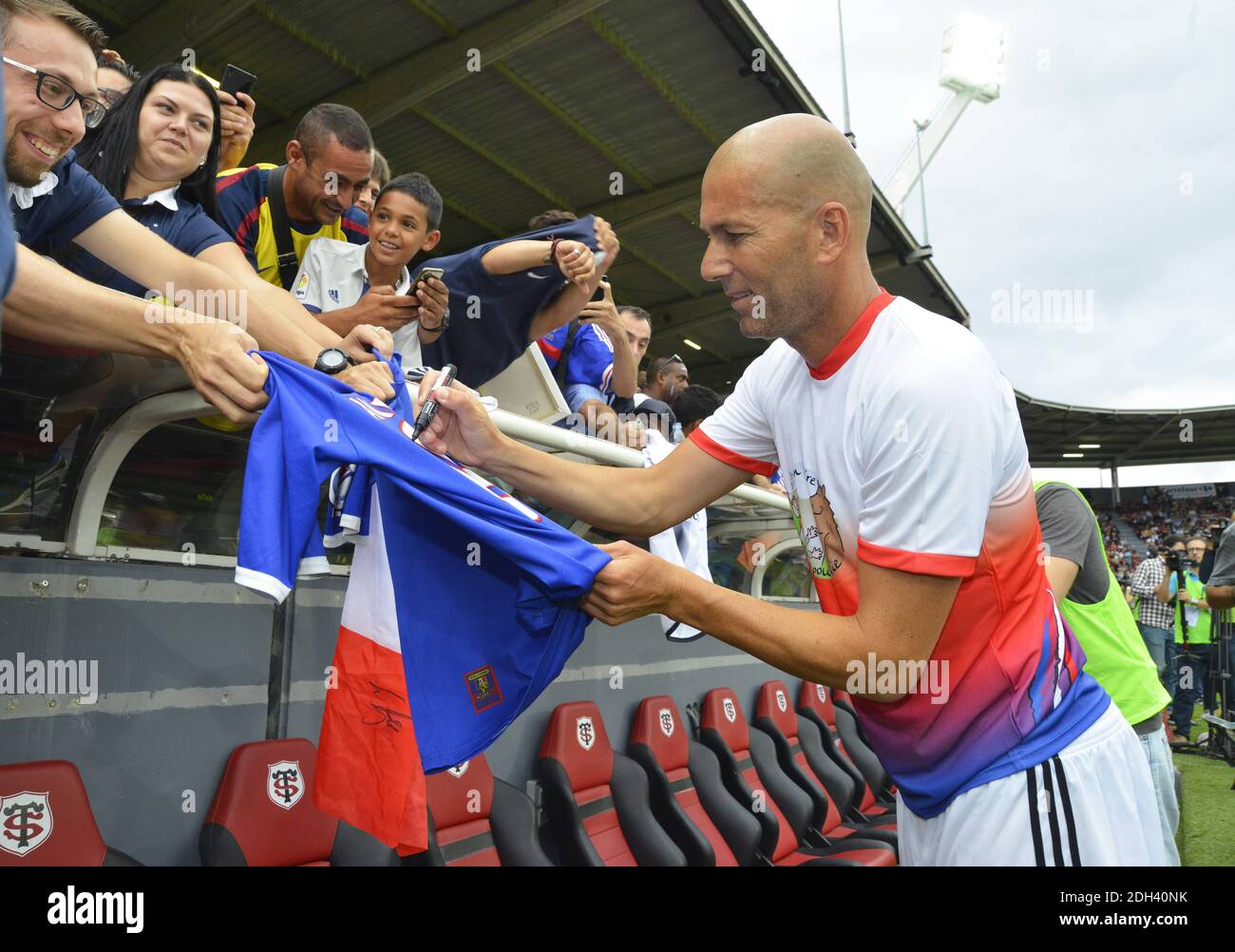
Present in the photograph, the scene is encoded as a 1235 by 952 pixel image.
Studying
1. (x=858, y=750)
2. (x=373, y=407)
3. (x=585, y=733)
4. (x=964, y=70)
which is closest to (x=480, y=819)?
(x=585, y=733)

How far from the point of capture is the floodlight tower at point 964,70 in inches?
1109

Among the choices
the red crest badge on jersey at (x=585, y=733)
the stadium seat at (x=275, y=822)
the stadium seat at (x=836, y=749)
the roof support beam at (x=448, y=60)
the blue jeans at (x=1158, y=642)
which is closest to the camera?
the stadium seat at (x=275, y=822)

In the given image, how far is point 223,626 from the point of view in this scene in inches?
108

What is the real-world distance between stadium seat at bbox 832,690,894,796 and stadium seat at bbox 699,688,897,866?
134 centimetres

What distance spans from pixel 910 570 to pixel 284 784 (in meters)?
1.94

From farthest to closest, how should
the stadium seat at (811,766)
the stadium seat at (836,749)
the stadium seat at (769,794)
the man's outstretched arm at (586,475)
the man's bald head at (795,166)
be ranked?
the stadium seat at (836,749) → the stadium seat at (811,766) → the stadium seat at (769,794) → the man's outstretched arm at (586,475) → the man's bald head at (795,166)

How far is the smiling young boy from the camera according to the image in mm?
3395

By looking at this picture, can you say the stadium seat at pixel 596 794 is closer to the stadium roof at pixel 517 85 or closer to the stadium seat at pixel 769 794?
the stadium seat at pixel 769 794

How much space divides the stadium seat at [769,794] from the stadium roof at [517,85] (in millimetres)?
5625

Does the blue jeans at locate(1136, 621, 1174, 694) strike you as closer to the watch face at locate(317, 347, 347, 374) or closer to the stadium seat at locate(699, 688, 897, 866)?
the stadium seat at locate(699, 688, 897, 866)

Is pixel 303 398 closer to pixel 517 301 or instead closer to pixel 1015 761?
pixel 1015 761

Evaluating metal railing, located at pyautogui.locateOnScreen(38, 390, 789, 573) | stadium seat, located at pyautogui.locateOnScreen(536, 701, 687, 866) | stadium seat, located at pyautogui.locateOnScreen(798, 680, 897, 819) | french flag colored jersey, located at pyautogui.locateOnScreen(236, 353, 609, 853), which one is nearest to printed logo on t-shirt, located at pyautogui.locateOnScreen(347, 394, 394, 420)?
french flag colored jersey, located at pyautogui.locateOnScreen(236, 353, 609, 853)

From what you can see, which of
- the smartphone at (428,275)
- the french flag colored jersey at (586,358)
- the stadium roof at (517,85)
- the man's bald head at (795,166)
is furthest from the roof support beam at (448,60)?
the man's bald head at (795,166)
